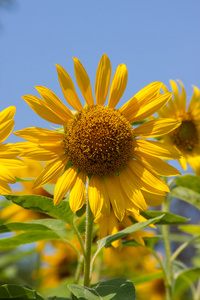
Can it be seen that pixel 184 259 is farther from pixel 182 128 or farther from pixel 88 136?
pixel 88 136

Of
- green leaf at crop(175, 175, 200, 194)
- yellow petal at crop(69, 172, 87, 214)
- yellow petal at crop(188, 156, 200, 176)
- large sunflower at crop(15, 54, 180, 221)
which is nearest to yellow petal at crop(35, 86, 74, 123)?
large sunflower at crop(15, 54, 180, 221)

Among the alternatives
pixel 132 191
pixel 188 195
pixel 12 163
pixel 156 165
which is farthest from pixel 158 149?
pixel 188 195

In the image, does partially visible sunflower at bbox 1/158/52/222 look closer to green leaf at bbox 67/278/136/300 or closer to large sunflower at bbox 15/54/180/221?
large sunflower at bbox 15/54/180/221

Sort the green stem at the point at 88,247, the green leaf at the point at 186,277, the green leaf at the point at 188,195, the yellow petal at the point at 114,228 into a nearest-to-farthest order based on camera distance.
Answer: the green stem at the point at 88,247 → the yellow petal at the point at 114,228 → the green leaf at the point at 186,277 → the green leaf at the point at 188,195

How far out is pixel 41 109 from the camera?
1.42 metres

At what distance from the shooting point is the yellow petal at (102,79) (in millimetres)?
1457

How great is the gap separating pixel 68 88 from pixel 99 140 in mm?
205

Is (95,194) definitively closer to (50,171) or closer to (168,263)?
(50,171)

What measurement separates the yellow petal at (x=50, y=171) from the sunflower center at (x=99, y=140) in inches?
1.3

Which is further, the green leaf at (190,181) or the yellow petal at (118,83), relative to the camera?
the green leaf at (190,181)

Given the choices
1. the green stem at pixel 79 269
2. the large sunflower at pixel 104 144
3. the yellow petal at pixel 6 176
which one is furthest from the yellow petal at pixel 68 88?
the green stem at pixel 79 269

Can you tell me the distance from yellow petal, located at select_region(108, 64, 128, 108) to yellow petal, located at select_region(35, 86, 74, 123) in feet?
0.52

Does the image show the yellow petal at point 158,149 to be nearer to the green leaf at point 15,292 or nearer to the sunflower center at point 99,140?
the sunflower center at point 99,140

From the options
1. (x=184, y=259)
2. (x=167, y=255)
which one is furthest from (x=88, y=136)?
(x=184, y=259)
